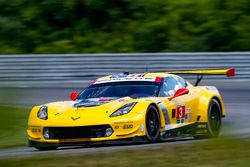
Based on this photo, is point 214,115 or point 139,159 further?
point 214,115

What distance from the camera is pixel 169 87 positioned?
1052cm

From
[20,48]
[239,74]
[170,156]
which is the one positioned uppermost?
[20,48]

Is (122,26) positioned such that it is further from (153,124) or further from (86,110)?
(86,110)

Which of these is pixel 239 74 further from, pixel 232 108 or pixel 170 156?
pixel 170 156

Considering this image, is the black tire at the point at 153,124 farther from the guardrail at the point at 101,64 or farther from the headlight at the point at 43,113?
the guardrail at the point at 101,64

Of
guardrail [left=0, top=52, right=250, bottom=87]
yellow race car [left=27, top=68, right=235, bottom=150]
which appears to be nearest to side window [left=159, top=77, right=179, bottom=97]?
yellow race car [left=27, top=68, right=235, bottom=150]

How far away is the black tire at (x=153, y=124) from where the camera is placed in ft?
30.2

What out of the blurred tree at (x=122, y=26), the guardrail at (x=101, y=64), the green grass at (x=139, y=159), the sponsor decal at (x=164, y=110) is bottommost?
the green grass at (x=139, y=159)

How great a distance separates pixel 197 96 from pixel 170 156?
4261mm

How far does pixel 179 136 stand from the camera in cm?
1032

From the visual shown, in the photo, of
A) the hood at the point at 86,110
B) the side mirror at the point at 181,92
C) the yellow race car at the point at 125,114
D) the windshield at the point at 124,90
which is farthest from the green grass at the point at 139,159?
the side mirror at the point at 181,92

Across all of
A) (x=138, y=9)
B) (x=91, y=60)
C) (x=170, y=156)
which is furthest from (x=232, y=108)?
(x=138, y=9)

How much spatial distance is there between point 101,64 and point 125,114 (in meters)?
10.1

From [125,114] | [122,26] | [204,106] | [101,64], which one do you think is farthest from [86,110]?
[122,26]
